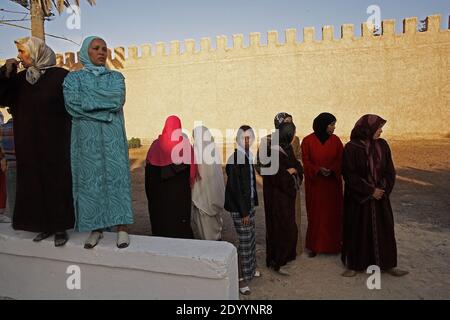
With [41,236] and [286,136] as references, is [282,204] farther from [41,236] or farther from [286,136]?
[41,236]

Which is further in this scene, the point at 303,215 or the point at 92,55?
the point at 303,215

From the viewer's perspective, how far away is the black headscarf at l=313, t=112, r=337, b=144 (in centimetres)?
364

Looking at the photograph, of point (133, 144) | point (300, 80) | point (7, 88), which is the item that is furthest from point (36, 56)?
point (300, 80)

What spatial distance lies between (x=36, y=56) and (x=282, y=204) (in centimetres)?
235

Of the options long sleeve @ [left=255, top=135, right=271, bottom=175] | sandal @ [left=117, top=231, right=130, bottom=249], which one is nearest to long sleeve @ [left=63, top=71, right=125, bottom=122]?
sandal @ [left=117, top=231, right=130, bottom=249]

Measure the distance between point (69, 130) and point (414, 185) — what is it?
675 cm

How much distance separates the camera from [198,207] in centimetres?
359

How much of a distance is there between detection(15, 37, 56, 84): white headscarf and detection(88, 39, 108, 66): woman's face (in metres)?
0.41

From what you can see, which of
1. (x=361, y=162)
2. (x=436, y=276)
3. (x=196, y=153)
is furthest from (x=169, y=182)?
(x=436, y=276)

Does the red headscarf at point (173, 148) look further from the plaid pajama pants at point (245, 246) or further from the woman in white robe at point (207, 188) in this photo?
the plaid pajama pants at point (245, 246)

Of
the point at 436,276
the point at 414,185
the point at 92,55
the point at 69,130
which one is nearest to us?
the point at 92,55

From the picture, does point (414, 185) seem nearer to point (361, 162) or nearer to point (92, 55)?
point (361, 162)

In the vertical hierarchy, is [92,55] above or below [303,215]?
above

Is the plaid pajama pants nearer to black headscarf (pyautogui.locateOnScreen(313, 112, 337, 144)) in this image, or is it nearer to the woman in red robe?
the woman in red robe
